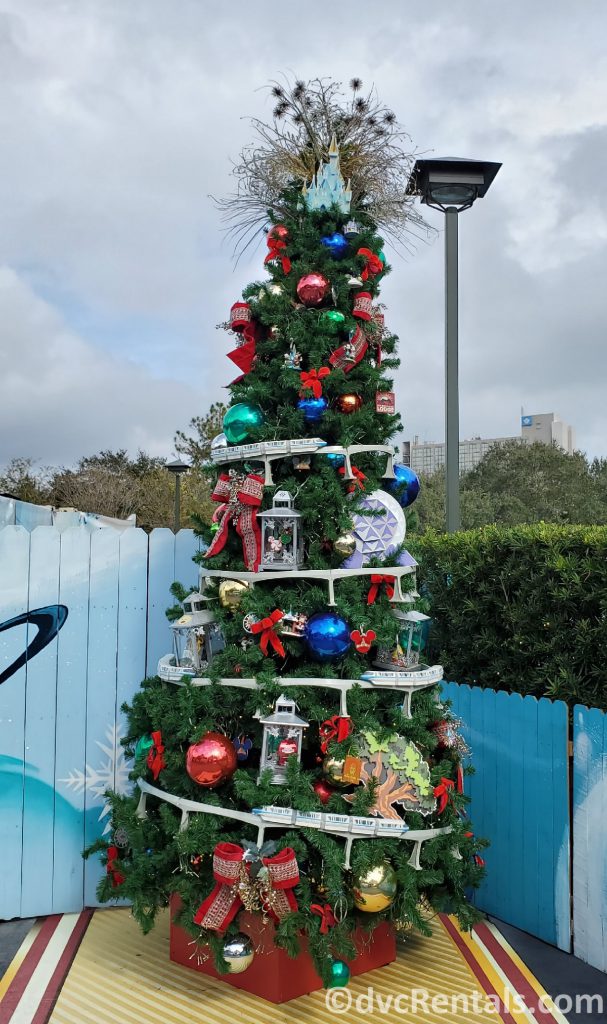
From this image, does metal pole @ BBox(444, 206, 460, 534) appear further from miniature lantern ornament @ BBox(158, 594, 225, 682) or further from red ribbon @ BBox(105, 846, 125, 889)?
red ribbon @ BBox(105, 846, 125, 889)

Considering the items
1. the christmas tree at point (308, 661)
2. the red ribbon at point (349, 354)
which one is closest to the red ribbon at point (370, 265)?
the christmas tree at point (308, 661)

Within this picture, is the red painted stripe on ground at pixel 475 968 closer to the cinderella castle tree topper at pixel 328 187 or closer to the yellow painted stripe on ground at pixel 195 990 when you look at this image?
the yellow painted stripe on ground at pixel 195 990

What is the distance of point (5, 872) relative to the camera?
4.16 m

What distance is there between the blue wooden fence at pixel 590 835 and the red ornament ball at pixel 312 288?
96.6 inches

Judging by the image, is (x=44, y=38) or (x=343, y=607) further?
(x=44, y=38)

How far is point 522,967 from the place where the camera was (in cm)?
364

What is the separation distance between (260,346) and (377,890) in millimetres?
2624

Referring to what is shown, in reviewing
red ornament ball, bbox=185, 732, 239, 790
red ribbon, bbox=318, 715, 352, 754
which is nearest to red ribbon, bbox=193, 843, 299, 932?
red ornament ball, bbox=185, 732, 239, 790

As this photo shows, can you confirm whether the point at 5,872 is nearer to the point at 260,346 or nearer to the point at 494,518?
the point at 260,346

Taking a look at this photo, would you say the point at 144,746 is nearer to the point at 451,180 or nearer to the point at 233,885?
the point at 233,885

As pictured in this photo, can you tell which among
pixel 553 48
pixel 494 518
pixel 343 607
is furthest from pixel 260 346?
pixel 494 518

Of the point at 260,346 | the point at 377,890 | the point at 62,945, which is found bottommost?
the point at 62,945

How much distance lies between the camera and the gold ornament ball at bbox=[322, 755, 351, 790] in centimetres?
327

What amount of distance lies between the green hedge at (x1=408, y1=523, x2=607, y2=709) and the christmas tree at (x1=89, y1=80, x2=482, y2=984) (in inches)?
24.7
